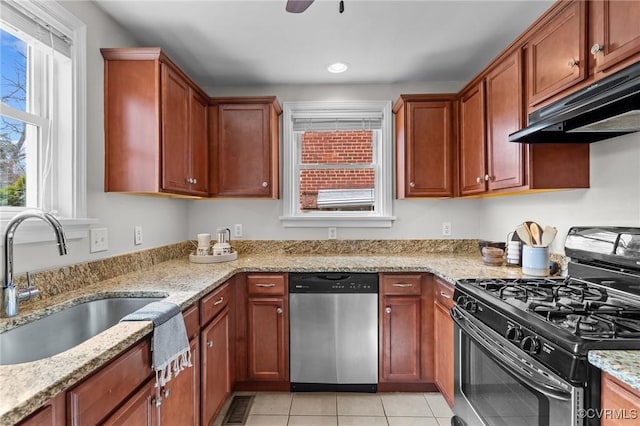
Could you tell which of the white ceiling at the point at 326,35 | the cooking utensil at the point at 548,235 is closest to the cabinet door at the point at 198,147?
the white ceiling at the point at 326,35

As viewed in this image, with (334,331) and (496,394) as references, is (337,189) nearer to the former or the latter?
(334,331)

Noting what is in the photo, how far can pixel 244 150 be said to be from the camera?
2662mm

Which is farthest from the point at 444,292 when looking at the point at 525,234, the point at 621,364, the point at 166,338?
the point at 166,338

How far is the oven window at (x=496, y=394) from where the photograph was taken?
1.13 metres

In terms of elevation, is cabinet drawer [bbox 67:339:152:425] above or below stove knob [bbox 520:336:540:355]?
below

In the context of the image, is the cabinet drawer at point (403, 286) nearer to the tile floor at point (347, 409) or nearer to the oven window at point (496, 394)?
the oven window at point (496, 394)

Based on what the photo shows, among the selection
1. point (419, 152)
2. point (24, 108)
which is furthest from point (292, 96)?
point (24, 108)

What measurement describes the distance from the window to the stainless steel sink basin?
1577 mm

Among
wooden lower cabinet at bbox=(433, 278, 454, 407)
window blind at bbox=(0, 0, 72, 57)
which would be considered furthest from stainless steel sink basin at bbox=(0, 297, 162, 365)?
wooden lower cabinet at bbox=(433, 278, 454, 407)

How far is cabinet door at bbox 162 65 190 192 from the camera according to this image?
1949 mm

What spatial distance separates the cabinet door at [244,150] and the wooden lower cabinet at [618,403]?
223 centimetres

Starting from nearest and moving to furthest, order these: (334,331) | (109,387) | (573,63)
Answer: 1. (109,387)
2. (573,63)
3. (334,331)

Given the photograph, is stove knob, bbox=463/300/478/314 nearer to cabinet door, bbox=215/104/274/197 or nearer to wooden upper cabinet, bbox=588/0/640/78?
wooden upper cabinet, bbox=588/0/640/78

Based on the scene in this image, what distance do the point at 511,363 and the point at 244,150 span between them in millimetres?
2252
